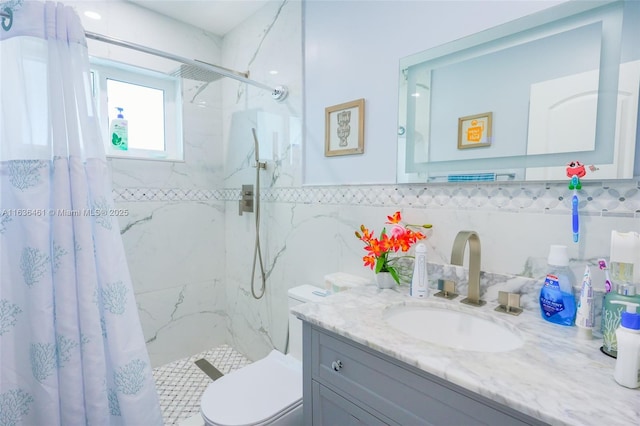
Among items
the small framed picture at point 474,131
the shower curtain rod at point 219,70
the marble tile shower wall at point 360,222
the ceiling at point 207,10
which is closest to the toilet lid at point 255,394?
the marble tile shower wall at point 360,222

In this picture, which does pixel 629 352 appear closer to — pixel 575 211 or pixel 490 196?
pixel 575 211

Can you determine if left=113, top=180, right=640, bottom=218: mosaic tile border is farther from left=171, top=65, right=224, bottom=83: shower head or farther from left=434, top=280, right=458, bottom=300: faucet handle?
left=171, top=65, right=224, bottom=83: shower head

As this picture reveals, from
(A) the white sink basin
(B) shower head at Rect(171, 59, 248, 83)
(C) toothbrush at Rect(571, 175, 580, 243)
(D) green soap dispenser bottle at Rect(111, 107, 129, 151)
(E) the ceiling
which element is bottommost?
(A) the white sink basin

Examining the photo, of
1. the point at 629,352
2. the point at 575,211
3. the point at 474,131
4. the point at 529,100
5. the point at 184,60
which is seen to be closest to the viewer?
the point at 629,352

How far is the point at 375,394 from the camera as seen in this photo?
84 centimetres

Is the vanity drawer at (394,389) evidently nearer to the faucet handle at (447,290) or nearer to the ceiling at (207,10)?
the faucet handle at (447,290)

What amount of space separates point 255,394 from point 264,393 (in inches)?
1.5

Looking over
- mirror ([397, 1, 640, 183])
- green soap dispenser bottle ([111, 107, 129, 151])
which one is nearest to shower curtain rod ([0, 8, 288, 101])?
green soap dispenser bottle ([111, 107, 129, 151])

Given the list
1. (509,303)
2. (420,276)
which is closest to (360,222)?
(420,276)

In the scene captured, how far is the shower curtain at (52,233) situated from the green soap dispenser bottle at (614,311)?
1.49 m

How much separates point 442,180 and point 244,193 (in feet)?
4.66

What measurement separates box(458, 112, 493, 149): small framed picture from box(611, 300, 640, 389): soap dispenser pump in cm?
66

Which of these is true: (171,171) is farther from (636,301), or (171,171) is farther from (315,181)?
(636,301)

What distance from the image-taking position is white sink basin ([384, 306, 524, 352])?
942 mm
